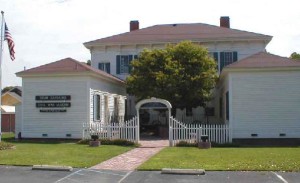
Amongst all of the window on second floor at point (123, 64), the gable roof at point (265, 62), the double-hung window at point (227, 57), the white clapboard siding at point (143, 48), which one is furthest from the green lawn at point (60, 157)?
the double-hung window at point (227, 57)

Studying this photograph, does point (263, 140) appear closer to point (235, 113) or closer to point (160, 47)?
point (235, 113)

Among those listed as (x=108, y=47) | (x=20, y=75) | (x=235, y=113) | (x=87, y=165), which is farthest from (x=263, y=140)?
(x=108, y=47)

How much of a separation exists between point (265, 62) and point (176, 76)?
5648 mm

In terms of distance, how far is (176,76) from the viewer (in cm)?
2802

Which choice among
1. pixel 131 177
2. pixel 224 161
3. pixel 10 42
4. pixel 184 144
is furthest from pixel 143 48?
pixel 131 177

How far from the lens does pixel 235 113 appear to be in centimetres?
2461

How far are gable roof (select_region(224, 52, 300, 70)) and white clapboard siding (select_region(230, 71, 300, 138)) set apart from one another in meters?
0.45

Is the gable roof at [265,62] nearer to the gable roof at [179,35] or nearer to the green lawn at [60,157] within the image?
the green lawn at [60,157]

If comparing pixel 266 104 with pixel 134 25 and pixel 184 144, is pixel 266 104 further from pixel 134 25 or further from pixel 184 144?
pixel 134 25

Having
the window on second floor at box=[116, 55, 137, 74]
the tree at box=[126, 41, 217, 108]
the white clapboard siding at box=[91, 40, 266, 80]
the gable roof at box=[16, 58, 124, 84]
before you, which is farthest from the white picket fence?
the window on second floor at box=[116, 55, 137, 74]

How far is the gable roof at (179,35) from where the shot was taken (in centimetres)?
3659

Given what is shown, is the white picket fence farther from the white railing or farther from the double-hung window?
the double-hung window

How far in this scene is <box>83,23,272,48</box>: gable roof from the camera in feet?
120

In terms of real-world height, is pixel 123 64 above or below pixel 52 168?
above
